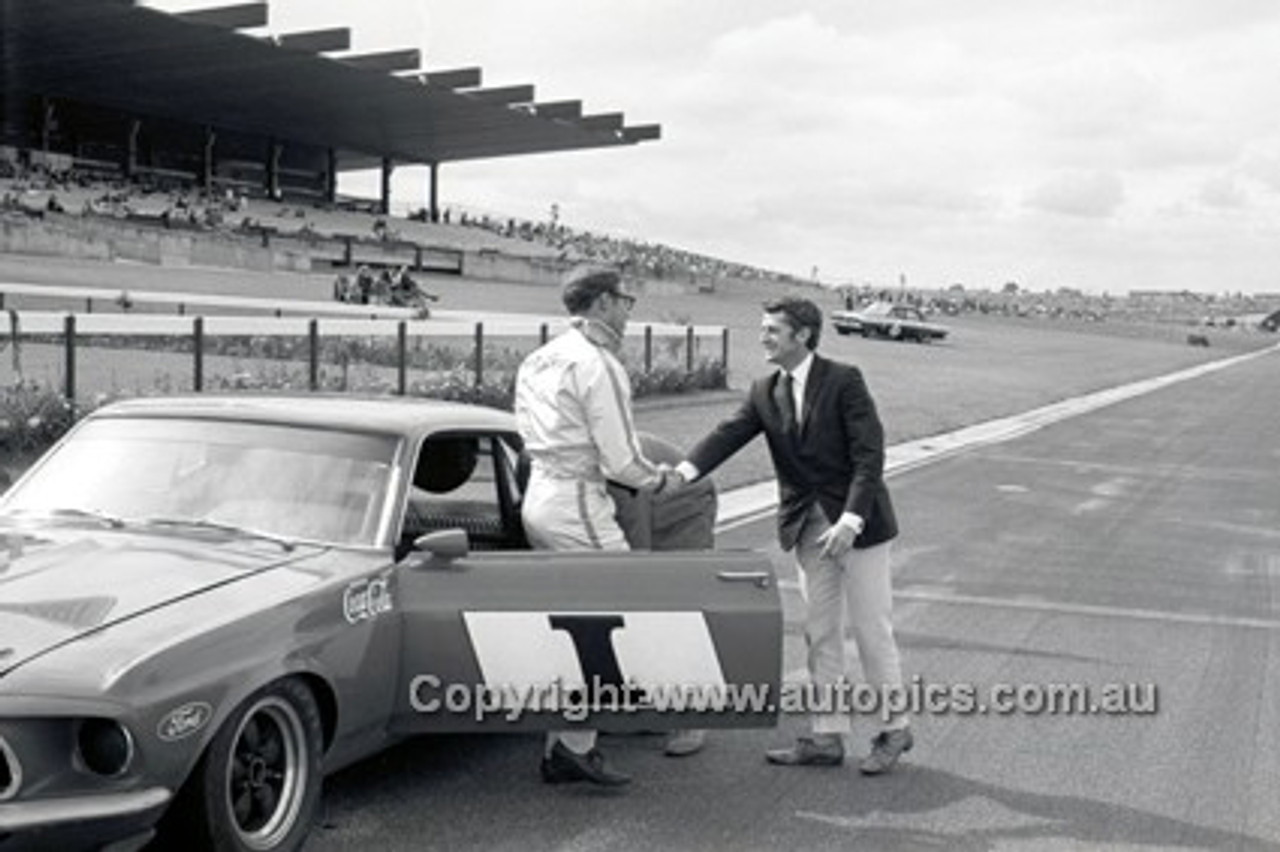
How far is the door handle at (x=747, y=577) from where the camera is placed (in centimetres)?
539

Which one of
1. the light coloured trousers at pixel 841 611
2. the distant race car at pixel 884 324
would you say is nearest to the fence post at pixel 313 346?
the light coloured trousers at pixel 841 611

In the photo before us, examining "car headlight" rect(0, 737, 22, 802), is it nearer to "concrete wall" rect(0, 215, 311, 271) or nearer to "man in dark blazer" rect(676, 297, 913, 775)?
"man in dark blazer" rect(676, 297, 913, 775)

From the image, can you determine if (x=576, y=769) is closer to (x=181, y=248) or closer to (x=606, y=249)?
(x=181, y=248)

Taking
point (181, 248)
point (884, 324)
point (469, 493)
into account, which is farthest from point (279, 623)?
point (884, 324)

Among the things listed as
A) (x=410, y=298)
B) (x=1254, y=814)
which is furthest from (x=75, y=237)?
(x=1254, y=814)

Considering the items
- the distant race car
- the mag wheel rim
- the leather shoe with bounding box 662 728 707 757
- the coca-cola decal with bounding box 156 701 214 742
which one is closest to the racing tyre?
the mag wheel rim

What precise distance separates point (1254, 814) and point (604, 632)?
2535 millimetres

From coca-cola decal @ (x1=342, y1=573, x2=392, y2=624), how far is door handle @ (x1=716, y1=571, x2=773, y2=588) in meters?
1.14

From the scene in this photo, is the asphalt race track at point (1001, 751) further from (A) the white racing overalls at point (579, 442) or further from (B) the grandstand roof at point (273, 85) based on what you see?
(B) the grandstand roof at point (273, 85)

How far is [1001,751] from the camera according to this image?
258 inches

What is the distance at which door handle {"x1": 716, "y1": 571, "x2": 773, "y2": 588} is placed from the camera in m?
5.39

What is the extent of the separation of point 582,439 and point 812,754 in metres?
1.63

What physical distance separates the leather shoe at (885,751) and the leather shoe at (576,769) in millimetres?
995

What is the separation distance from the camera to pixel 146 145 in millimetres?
80938
